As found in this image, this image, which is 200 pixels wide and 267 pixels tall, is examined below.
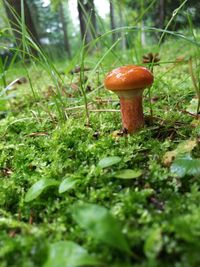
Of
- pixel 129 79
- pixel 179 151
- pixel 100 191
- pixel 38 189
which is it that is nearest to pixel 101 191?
pixel 100 191

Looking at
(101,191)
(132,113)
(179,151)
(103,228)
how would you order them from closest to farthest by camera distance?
1. (103,228)
2. (101,191)
3. (179,151)
4. (132,113)

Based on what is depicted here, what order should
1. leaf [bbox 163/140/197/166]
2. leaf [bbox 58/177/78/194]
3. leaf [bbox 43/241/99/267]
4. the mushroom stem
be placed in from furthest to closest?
the mushroom stem → leaf [bbox 163/140/197/166] → leaf [bbox 58/177/78/194] → leaf [bbox 43/241/99/267]

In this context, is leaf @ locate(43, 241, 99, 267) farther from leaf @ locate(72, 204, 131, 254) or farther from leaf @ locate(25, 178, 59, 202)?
leaf @ locate(25, 178, 59, 202)

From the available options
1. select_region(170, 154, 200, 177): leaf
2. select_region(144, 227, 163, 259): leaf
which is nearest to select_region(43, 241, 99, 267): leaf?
select_region(144, 227, 163, 259): leaf

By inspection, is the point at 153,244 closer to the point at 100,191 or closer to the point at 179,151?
the point at 100,191

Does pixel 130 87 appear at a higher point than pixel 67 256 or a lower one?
higher

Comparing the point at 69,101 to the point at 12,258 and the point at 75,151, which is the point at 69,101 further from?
the point at 12,258

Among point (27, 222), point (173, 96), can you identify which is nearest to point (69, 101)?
point (173, 96)
